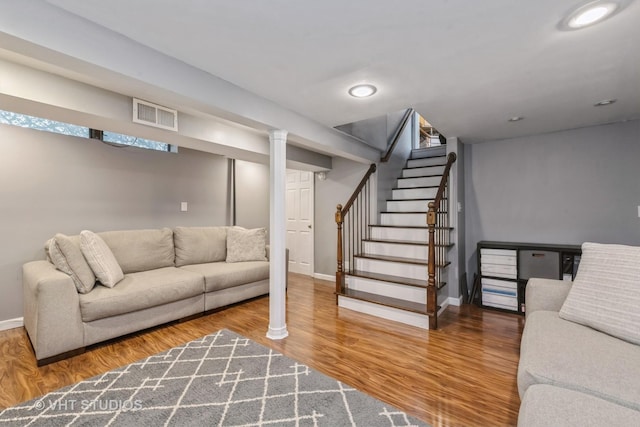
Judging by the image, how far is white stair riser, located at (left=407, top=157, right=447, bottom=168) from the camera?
4.73 meters

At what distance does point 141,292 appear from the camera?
267cm

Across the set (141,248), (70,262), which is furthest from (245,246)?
(70,262)

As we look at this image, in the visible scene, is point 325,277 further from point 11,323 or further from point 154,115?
point 11,323

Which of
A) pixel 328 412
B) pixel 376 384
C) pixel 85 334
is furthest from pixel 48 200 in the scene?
pixel 376 384

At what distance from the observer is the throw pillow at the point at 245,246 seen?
13.0 ft

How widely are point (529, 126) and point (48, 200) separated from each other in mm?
5315

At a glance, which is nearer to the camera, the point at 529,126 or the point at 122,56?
the point at 122,56

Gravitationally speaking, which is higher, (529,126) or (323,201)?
(529,126)

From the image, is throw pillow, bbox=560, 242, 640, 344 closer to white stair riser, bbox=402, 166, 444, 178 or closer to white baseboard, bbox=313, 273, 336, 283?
white stair riser, bbox=402, 166, 444, 178

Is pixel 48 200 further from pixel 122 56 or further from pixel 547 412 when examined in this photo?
pixel 547 412

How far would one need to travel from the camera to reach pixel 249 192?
5113 millimetres

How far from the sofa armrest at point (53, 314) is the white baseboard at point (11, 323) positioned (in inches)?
27.8

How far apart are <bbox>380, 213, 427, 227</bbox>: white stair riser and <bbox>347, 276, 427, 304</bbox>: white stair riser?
3.79 feet

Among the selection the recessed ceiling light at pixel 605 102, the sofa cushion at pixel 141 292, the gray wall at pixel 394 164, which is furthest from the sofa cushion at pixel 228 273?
the recessed ceiling light at pixel 605 102
